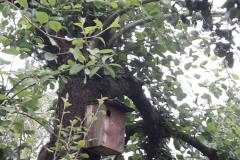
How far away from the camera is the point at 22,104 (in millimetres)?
1747

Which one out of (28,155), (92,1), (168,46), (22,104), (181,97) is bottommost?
(28,155)

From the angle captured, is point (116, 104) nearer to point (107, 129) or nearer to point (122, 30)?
point (107, 129)

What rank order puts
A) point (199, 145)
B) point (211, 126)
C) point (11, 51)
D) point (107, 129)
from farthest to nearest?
point (199, 145) < point (211, 126) < point (107, 129) < point (11, 51)

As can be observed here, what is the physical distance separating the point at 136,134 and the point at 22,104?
1626 mm

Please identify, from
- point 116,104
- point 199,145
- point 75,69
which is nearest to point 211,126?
point 199,145

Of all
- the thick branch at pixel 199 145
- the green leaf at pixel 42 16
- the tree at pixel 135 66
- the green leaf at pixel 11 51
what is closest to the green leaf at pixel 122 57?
the tree at pixel 135 66

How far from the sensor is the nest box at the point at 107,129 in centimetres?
238

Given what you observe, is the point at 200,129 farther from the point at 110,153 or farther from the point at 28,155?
the point at 28,155

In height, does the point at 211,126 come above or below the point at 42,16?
below

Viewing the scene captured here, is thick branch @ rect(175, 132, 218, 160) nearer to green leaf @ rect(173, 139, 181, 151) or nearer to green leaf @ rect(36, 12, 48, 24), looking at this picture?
green leaf @ rect(173, 139, 181, 151)

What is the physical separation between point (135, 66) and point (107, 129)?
57 cm

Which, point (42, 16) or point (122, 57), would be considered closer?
point (42, 16)

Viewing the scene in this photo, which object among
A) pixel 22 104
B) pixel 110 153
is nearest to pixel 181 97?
pixel 110 153

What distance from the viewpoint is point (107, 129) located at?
97.4 inches
